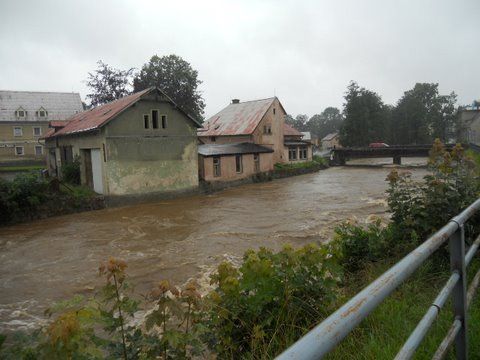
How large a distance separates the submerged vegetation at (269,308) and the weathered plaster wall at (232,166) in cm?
2222

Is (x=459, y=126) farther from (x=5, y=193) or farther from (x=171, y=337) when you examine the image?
(x=171, y=337)

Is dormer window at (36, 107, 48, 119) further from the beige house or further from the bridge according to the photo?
Answer: the bridge

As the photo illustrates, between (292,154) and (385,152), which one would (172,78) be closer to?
(292,154)

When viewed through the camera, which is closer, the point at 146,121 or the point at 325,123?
the point at 146,121

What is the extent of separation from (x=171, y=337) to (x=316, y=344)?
2.20m

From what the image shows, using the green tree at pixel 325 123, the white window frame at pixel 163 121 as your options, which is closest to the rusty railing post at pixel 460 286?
the white window frame at pixel 163 121

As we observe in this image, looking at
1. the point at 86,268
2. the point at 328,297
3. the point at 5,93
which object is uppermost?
the point at 5,93

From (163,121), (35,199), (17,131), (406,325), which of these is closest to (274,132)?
(163,121)

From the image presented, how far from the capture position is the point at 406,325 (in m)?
3.62

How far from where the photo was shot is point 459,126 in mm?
63281

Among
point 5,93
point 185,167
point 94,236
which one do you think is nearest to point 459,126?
point 185,167

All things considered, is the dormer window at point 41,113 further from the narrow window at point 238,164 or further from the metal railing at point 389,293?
the metal railing at point 389,293

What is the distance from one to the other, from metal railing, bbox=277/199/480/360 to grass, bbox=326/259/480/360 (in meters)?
0.59

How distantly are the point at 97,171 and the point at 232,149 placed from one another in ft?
40.5
